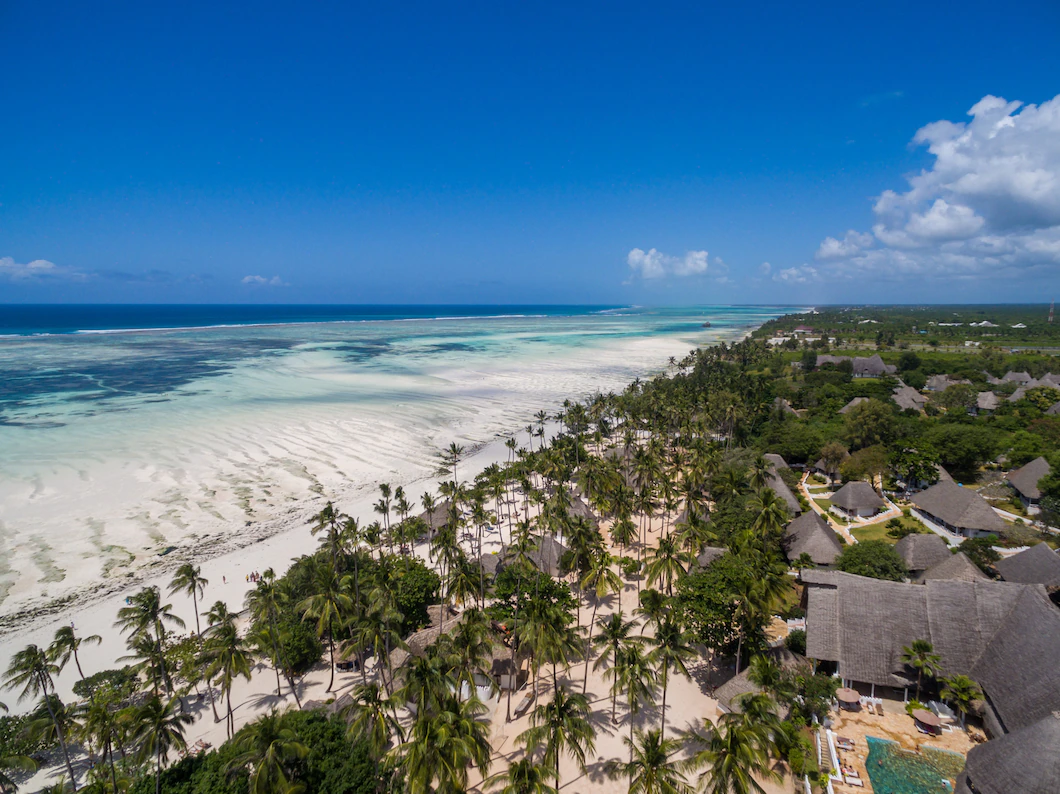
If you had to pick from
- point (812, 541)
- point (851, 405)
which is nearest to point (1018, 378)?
point (851, 405)

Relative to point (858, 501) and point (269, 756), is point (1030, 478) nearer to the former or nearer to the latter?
point (858, 501)

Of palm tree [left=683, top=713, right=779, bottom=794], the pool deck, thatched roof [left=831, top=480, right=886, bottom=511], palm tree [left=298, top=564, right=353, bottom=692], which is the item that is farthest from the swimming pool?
thatched roof [left=831, top=480, right=886, bottom=511]

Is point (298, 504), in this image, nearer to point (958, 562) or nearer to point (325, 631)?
point (325, 631)

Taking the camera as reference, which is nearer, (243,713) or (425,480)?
(243,713)

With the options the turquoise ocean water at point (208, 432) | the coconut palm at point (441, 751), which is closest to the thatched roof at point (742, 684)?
the coconut palm at point (441, 751)

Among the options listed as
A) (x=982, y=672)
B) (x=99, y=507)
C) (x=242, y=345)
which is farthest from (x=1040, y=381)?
(x=242, y=345)

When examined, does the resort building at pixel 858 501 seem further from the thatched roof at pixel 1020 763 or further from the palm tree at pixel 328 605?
the palm tree at pixel 328 605

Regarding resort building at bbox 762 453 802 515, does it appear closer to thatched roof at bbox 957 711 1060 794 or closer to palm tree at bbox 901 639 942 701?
palm tree at bbox 901 639 942 701

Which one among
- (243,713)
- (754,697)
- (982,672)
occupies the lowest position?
(243,713)
